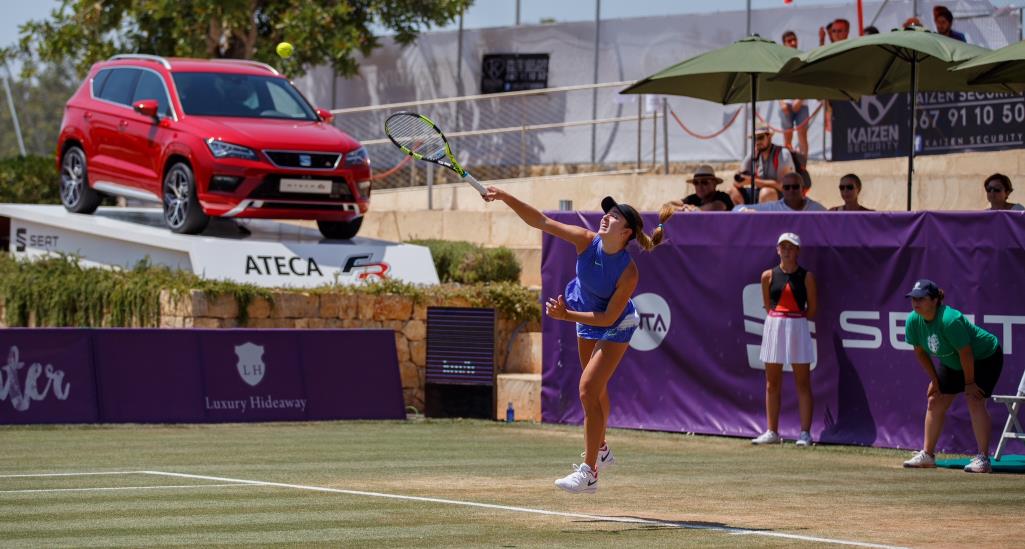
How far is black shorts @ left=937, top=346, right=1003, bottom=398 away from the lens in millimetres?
14258

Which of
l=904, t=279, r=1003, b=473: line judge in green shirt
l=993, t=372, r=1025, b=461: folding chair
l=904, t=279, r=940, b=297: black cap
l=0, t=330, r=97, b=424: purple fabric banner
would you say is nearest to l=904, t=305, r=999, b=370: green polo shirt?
l=904, t=279, r=1003, b=473: line judge in green shirt

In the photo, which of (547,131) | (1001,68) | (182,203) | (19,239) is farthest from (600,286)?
(547,131)

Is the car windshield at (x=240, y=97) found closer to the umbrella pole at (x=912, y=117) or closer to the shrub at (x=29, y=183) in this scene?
the umbrella pole at (x=912, y=117)

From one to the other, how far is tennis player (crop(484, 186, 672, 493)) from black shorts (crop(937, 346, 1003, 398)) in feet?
15.1

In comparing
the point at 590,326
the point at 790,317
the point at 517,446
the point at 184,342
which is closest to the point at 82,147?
the point at 184,342

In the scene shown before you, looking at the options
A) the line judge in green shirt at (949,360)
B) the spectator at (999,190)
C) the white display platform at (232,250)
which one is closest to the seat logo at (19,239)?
the white display platform at (232,250)

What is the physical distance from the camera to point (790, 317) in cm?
1611

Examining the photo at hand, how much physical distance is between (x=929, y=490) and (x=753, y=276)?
4675 mm

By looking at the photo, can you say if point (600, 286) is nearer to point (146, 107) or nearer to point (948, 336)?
point (948, 336)

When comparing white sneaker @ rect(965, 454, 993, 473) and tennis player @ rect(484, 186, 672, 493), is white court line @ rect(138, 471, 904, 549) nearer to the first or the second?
tennis player @ rect(484, 186, 672, 493)

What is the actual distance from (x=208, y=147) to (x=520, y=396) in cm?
537

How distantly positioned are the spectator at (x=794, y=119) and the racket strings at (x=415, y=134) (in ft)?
39.6

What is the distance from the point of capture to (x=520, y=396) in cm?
1933

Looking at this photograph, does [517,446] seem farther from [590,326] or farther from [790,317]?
[590,326]
